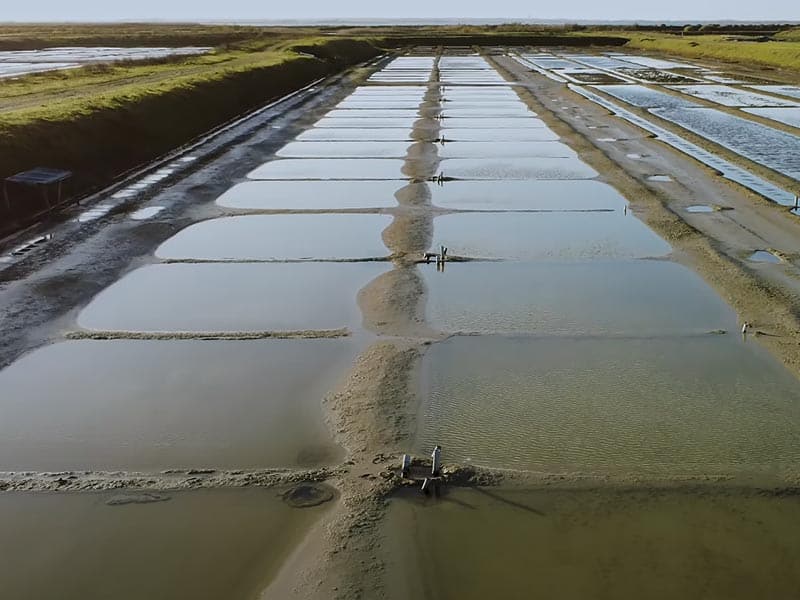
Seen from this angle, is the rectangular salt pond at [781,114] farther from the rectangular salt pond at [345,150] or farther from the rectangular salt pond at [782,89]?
the rectangular salt pond at [345,150]

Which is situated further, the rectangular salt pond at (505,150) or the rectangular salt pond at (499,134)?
the rectangular salt pond at (499,134)

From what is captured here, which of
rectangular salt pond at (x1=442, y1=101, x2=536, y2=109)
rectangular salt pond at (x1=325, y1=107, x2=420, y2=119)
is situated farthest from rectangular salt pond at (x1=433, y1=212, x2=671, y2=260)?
rectangular salt pond at (x1=442, y1=101, x2=536, y2=109)

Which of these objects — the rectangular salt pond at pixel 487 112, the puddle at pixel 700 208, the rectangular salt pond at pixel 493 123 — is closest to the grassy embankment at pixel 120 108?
the rectangular salt pond at pixel 487 112

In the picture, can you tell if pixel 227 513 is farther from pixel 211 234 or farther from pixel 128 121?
pixel 128 121

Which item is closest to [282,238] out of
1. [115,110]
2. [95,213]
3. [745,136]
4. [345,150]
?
[95,213]

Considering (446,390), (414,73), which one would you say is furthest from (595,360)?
(414,73)
